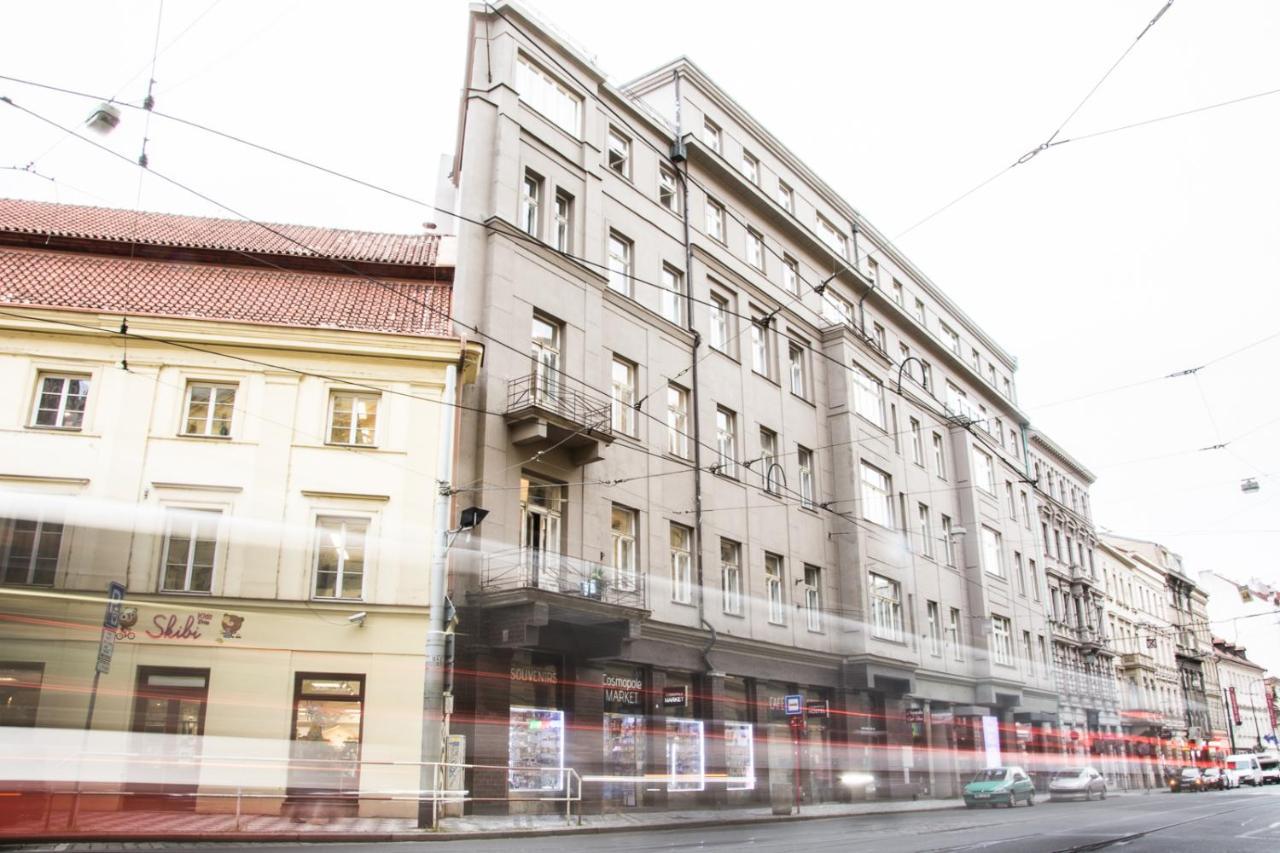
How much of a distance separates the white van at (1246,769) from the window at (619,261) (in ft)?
150

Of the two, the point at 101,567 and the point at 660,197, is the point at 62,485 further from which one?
the point at 660,197

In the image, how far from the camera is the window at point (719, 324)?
2941 cm

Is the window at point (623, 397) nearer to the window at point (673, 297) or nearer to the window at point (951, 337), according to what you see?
the window at point (673, 297)

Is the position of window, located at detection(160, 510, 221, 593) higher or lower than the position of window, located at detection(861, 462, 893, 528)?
lower

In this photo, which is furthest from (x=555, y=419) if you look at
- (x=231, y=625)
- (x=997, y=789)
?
(x=997, y=789)

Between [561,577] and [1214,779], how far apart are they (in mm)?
43760

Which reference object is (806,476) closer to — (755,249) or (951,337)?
(755,249)

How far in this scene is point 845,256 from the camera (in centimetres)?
3825

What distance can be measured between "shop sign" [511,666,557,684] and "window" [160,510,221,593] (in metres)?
6.10

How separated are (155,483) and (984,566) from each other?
3293 centimetres

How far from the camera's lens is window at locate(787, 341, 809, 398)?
107ft

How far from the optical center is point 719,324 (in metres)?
29.9

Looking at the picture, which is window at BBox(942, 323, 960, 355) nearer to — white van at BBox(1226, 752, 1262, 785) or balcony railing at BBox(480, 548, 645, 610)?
white van at BBox(1226, 752, 1262, 785)

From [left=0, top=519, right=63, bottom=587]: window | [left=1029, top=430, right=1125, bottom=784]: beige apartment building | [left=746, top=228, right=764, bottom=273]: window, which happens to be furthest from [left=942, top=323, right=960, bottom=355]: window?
[left=0, top=519, right=63, bottom=587]: window
